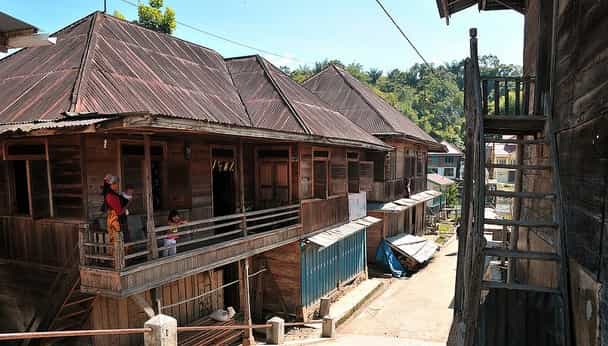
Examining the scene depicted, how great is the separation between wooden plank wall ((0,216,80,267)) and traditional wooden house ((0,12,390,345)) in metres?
0.03

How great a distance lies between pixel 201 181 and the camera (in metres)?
10.3

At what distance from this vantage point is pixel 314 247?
42.5 feet

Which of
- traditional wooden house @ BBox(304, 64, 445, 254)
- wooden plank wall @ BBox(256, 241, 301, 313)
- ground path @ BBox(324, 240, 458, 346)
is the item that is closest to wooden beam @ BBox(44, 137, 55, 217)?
wooden plank wall @ BBox(256, 241, 301, 313)

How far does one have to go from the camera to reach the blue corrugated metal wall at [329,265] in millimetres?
12828

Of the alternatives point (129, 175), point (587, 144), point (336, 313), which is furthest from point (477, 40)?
point (336, 313)

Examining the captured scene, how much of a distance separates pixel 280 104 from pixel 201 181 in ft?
14.2

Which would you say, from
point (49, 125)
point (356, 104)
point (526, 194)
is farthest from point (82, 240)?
point (356, 104)

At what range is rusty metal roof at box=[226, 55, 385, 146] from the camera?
12203 mm

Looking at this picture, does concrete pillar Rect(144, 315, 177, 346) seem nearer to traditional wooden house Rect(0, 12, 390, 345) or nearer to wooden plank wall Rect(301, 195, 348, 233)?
traditional wooden house Rect(0, 12, 390, 345)

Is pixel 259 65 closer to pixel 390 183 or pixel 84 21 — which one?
pixel 84 21

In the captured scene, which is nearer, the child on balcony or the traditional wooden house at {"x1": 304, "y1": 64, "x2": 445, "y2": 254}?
the child on balcony

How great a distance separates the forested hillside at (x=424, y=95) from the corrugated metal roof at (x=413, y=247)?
38.3 m

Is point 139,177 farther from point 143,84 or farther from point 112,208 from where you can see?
point 143,84

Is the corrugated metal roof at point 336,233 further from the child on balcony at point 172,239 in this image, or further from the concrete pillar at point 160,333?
the concrete pillar at point 160,333
